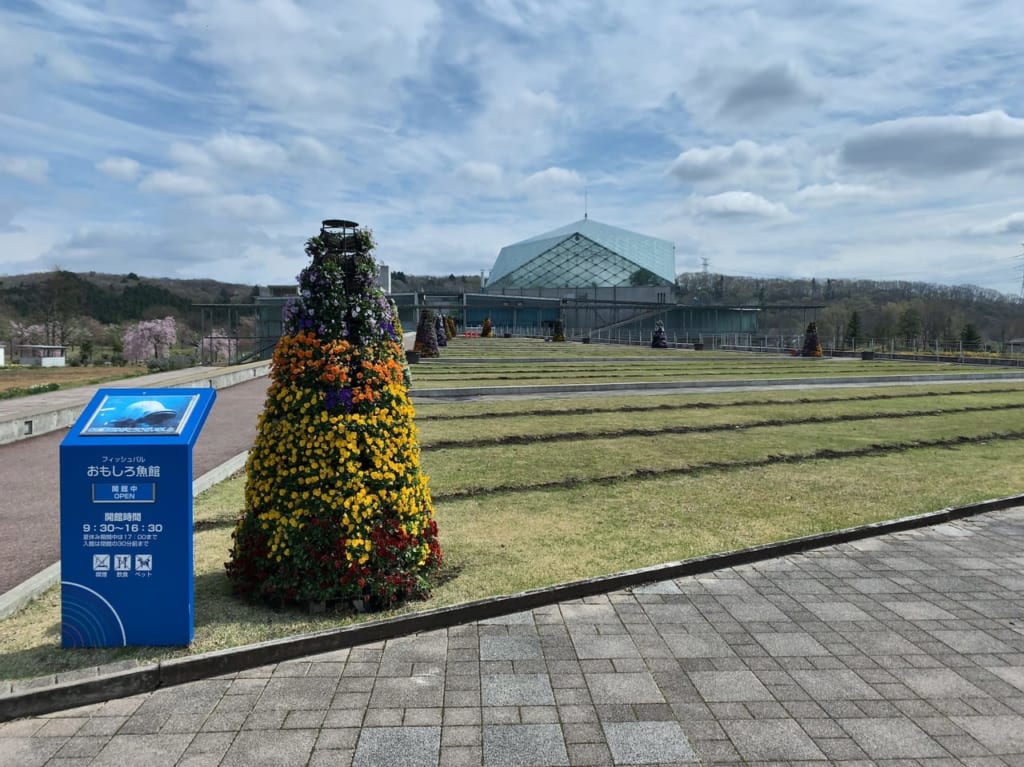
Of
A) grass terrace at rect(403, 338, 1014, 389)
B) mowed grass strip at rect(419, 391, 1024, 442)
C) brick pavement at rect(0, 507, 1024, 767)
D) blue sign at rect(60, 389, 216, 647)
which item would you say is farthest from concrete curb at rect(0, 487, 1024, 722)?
grass terrace at rect(403, 338, 1014, 389)

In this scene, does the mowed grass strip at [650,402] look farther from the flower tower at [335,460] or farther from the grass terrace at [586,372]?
the flower tower at [335,460]

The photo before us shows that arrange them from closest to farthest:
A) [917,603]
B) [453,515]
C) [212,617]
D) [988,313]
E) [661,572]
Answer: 1. [212,617]
2. [917,603]
3. [661,572]
4. [453,515]
5. [988,313]

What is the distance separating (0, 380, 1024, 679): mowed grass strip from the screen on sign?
1461mm

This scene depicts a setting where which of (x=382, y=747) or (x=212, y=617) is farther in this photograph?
(x=212, y=617)

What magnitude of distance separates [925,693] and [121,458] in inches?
207

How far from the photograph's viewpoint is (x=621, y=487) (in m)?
9.34

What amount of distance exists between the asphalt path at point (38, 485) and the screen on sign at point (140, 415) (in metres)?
2.22

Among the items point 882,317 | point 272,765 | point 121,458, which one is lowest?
point 272,765

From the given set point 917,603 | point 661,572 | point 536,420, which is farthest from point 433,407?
point 917,603

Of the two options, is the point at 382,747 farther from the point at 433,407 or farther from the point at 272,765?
the point at 433,407

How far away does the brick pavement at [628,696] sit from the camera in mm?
3498

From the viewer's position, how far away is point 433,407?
17562 millimetres

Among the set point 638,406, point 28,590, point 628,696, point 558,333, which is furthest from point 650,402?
point 558,333

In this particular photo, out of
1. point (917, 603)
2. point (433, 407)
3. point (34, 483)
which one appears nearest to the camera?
point (917, 603)
